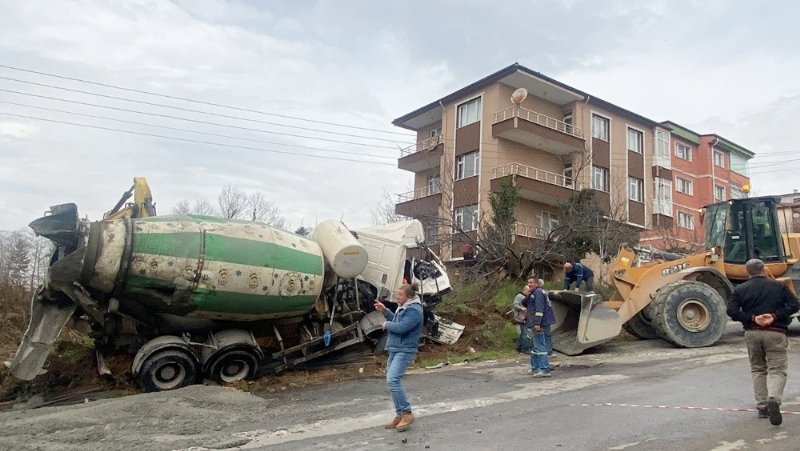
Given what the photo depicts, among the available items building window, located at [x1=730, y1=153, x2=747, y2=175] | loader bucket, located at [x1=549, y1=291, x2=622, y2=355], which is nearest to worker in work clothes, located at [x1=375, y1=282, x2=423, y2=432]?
loader bucket, located at [x1=549, y1=291, x2=622, y2=355]

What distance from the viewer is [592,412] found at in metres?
6.82

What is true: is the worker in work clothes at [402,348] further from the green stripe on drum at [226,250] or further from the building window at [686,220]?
the building window at [686,220]

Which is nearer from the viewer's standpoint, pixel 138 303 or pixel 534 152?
pixel 138 303

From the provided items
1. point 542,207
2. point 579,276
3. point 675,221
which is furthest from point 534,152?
point 579,276

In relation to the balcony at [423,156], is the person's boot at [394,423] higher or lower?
lower

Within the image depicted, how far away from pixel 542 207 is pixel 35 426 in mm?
26907

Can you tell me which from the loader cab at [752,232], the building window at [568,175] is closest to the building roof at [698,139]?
the building window at [568,175]

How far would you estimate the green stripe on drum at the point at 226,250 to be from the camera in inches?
355

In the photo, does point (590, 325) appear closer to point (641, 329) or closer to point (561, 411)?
point (641, 329)

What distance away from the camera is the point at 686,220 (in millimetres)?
40406

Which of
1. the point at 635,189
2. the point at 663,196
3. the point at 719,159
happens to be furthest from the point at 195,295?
the point at 719,159

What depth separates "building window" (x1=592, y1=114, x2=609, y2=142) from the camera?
32.7 metres

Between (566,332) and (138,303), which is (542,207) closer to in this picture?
(566,332)

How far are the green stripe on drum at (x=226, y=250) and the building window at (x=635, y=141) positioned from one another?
29.0m
